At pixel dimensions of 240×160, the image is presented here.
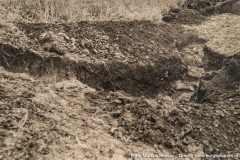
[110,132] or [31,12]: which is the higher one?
[31,12]

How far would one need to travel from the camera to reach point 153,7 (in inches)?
Answer: 186

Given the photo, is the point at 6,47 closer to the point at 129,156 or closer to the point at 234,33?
the point at 129,156

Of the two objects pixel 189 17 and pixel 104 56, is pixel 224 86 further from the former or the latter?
pixel 189 17

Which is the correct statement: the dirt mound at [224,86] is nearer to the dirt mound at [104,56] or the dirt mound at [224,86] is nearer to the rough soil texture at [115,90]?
the rough soil texture at [115,90]

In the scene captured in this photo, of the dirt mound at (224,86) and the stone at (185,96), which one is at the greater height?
the dirt mound at (224,86)

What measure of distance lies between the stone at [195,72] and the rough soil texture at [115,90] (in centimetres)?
2

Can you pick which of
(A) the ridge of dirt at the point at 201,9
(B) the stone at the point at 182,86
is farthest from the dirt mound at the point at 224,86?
(A) the ridge of dirt at the point at 201,9

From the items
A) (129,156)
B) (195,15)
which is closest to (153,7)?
(195,15)

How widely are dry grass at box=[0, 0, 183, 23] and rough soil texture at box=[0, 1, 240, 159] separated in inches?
10.9

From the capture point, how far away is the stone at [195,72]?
3688 millimetres

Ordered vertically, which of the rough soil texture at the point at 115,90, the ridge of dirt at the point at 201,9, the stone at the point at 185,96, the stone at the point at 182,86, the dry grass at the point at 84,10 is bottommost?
the stone at the point at 185,96

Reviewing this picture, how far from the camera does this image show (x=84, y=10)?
387 centimetres

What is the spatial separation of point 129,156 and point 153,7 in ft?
12.1

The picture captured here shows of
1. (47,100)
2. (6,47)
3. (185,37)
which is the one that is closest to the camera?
(47,100)
